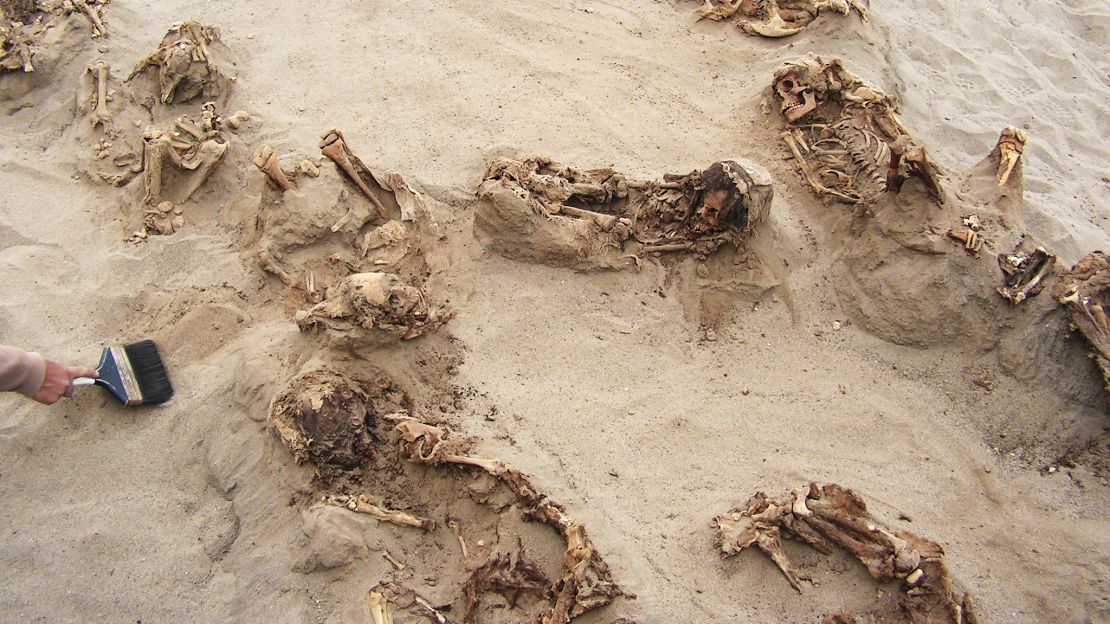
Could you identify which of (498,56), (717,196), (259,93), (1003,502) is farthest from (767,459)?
(259,93)

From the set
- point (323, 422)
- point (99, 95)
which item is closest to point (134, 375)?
point (323, 422)

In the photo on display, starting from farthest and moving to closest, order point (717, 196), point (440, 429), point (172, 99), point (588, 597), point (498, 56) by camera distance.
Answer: point (498, 56), point (172, 99), point (717, 196), point (440, 429), point (588, 597)

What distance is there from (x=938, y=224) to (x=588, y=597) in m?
2.57

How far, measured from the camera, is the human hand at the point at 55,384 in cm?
299

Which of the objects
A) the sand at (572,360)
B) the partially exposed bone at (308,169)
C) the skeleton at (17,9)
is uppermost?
the skeleton at (17,9)

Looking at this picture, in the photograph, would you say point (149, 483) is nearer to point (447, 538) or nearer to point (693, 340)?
point (447, 538)

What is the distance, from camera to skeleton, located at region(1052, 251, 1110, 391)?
3.34 meters

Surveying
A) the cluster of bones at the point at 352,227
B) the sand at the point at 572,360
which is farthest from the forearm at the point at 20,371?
the cluster of bones at the point at 352,227

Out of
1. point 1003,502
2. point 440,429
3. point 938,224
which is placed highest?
point 938,224

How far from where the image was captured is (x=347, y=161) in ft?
13.0

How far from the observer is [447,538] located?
9.48 feet

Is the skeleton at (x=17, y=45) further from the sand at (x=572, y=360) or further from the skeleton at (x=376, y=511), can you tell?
the skeleton at (x=376, y=511)

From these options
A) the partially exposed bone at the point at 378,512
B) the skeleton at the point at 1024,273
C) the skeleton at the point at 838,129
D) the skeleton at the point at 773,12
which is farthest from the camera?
the skeleton at the point at 773,12

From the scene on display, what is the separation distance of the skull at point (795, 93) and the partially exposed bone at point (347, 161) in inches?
100
